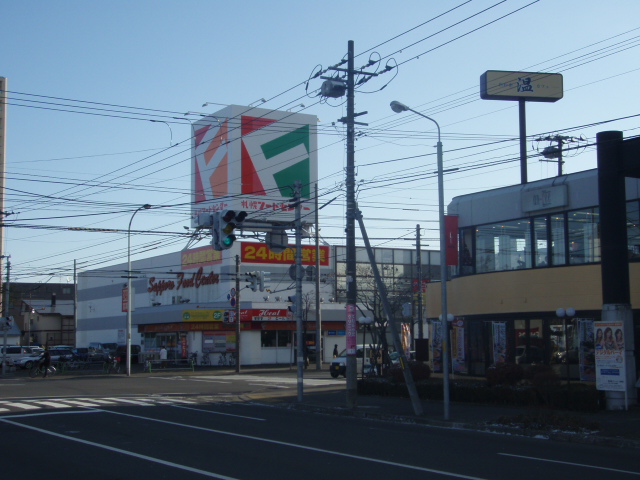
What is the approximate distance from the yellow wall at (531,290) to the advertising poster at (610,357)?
295 cm

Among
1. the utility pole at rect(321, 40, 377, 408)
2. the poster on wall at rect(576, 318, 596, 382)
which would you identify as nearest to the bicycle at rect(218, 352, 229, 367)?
the utility pole at rect(321, 40, 377, 408)

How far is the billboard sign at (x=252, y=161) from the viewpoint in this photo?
59.3 metres

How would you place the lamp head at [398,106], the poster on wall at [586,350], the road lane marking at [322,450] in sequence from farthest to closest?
1. the poster on wall at [586,350]
2. the lamp head at [398,106]
3. the road lane marking at [322,450]

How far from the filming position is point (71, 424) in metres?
17.8

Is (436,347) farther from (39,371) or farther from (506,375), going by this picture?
(39,371)

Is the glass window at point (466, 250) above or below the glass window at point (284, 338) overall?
A: above

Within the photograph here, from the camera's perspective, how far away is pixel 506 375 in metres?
22.9

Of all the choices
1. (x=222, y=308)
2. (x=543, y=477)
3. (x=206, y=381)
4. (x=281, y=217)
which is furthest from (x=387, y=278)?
(x=543, y=477)

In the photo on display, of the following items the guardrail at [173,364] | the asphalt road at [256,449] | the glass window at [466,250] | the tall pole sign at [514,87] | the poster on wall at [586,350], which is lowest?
the guardrail at [173,364]

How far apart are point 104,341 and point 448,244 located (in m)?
58.0

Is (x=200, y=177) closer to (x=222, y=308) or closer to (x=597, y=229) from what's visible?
(x=222, y=308)

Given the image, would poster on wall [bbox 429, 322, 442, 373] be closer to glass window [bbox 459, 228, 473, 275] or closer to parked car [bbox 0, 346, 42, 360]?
glass window [bbox 459, 228, 473, 275]

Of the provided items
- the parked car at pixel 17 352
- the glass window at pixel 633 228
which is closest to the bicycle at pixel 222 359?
the parked car at pixel 17 352

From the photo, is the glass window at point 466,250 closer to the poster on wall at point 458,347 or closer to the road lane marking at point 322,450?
the poster on wall at point 458,347
